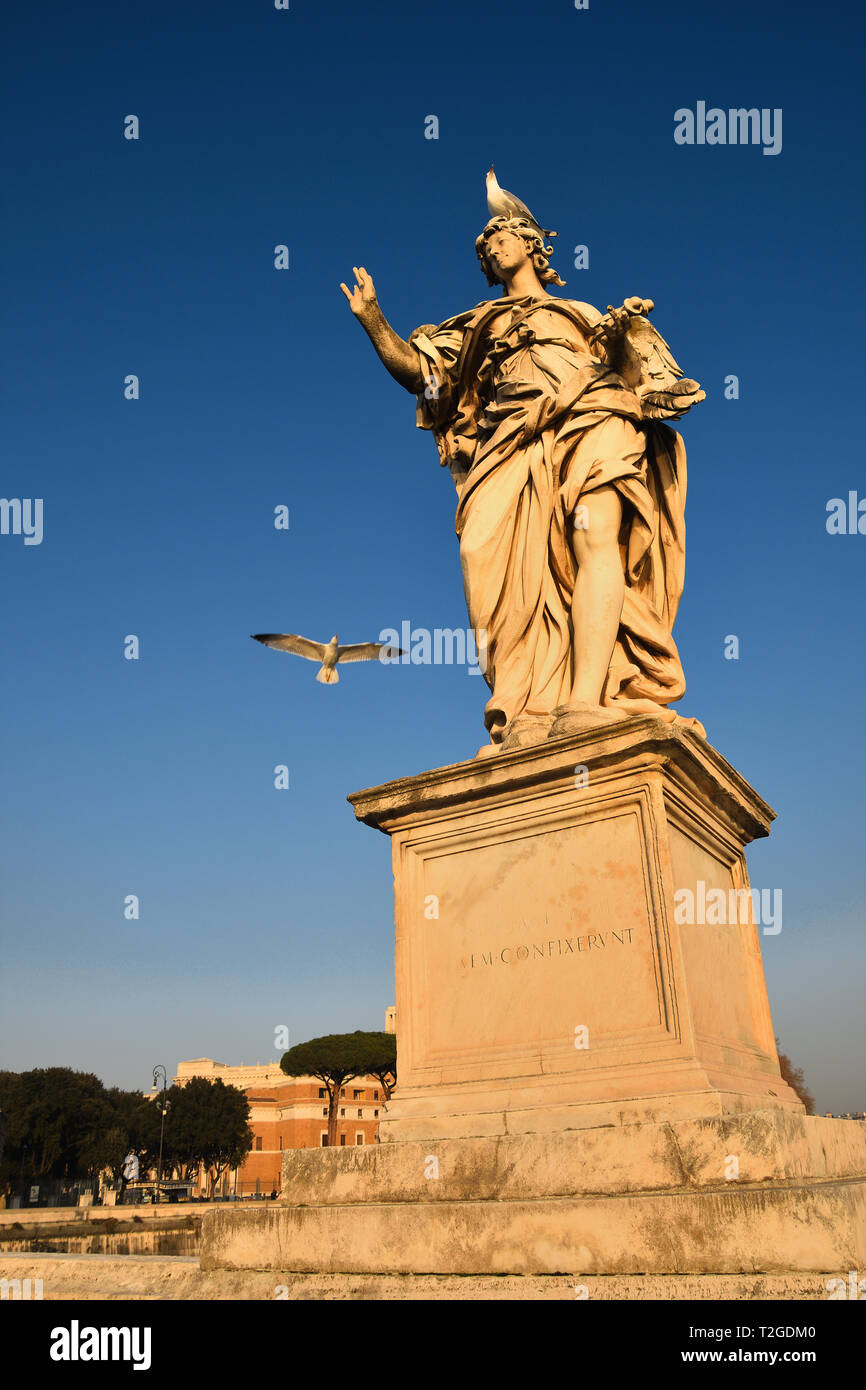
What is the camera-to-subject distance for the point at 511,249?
6.43 metres

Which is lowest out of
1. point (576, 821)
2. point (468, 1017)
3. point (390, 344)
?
point (468, 1017)

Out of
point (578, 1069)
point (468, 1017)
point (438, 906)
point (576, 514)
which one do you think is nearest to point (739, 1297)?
point (578, 1069)

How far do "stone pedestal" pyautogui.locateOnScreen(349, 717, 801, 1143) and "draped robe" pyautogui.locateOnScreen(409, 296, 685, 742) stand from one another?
68 centimetres

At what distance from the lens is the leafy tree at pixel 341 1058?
59.2 meters

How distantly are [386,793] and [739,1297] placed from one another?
260cm

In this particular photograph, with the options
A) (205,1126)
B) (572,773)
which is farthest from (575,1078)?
(205,1126)

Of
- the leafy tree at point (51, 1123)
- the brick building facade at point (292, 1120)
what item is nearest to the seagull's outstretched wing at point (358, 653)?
the leafy tree at point (51, 1123)

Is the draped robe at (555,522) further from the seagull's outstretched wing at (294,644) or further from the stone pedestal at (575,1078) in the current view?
the seagull's outstretched wing at (294,644)

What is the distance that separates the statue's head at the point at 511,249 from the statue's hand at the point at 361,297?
848 millimetres

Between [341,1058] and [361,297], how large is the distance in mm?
58414

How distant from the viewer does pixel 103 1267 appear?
14.1 ft

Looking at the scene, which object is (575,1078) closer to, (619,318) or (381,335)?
(619,318)

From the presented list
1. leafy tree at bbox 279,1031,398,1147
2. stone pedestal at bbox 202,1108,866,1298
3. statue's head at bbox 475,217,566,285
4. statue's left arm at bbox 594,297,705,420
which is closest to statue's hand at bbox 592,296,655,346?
statue's left arm at bbox 594,297,705,420
